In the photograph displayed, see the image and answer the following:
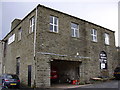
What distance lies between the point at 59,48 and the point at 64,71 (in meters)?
5.42

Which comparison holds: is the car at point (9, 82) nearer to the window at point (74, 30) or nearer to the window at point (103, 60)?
the window at point (74, 30)

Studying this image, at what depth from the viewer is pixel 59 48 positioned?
14.7m

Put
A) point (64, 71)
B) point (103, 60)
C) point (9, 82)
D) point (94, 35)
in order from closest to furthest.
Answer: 1. point (9, 82)
2. point (64, 71)
3. point (94, 35)
4. point (103, 60)

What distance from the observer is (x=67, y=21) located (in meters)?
16.2

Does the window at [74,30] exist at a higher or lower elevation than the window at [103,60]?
higher

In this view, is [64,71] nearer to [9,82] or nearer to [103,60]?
[103,60]

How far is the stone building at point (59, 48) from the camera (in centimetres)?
1328

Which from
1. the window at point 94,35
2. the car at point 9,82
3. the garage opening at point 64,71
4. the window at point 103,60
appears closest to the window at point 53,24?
the garage opening at point 64,71

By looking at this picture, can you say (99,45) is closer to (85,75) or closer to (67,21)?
(85,75)

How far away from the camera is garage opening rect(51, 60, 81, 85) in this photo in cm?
1766

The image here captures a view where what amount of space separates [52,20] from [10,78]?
6896 millimetres

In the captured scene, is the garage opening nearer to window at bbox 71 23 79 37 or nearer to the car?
window at bbox 71 23 79 37

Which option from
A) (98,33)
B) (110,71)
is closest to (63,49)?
(98,33)

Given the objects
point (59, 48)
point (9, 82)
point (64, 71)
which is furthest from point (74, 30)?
point (9, 82)
